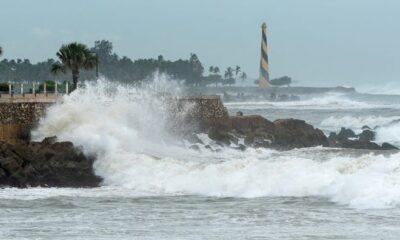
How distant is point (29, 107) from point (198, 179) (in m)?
8.26

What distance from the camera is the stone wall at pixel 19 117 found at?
28.9m

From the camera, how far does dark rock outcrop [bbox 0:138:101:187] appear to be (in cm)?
2408

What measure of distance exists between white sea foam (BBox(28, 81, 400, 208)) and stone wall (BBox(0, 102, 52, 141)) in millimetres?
314

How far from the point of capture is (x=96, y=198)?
22016 millimetres

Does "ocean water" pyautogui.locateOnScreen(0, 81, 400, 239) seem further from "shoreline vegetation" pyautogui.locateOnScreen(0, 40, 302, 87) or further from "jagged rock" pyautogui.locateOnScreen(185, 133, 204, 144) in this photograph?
"shoreline vegetation" pyautogui.locateOnScreen(0, 40, 302, 87)

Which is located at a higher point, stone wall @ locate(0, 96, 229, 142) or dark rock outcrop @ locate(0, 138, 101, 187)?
stone wall @ locate(0, 96, 229, 142)

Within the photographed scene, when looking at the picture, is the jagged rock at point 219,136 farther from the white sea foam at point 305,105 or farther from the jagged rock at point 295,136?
the white sea foam at point 305,105

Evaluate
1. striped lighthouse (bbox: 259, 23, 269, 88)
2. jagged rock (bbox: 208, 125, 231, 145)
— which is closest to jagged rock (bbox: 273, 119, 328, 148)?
jagged rock (bbox: 208, 125, 231, 145)

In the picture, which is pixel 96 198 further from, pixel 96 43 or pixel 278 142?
pixel 96 43

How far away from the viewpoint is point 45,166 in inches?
979

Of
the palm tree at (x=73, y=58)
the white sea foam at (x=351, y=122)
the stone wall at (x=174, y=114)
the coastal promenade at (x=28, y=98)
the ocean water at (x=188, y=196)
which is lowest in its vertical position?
the white sea foam at (x=351, y=122)

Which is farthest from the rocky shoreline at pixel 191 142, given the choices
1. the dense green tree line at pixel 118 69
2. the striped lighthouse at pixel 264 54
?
the dense green tree line at pixel 118 69

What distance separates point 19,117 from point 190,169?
690cm

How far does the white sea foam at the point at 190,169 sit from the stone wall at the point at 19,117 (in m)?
0.31
